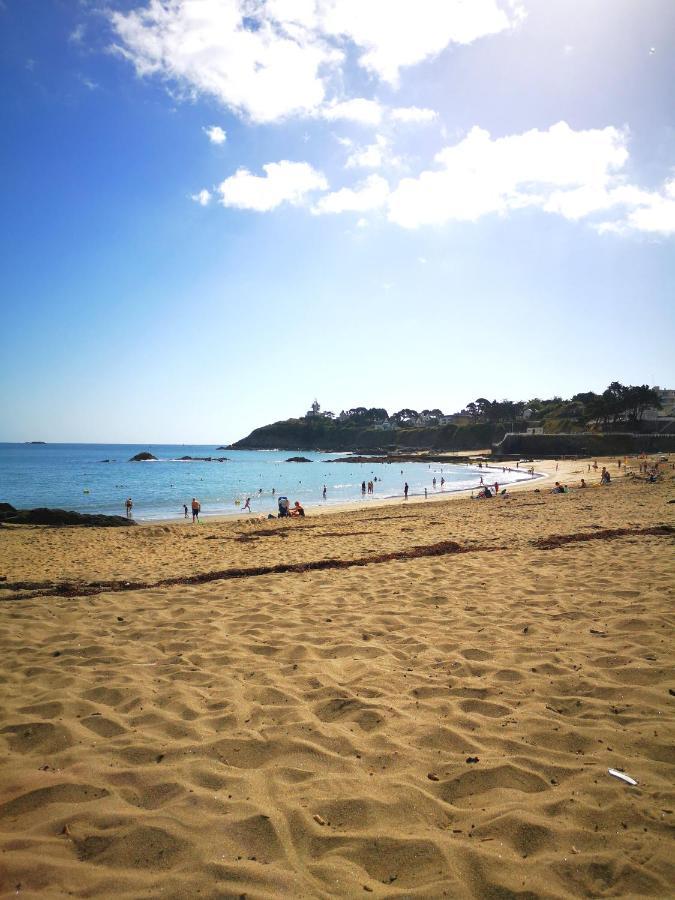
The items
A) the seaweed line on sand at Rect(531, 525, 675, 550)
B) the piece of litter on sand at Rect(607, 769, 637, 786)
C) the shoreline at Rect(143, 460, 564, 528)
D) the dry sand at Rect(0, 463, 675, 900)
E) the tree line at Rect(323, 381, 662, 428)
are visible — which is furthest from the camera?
the tree line at Rect(323, 381, 662, 428)

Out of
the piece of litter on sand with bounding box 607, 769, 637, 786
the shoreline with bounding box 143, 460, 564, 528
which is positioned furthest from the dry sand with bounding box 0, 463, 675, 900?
the shoreline with bounding box 143, 460, 564, 528


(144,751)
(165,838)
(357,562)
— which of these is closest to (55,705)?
(144,751)

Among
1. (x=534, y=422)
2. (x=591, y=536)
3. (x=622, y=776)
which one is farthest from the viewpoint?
(x=534, y=422)

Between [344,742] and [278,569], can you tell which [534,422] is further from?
[344,742]

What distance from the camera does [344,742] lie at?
3.56 metres

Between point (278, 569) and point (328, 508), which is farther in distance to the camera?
point (328, 508)

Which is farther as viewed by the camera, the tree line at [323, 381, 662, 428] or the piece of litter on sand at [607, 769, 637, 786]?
the tree line at [323, 381, 662, 428]

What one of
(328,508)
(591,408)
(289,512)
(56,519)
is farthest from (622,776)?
(591,408)

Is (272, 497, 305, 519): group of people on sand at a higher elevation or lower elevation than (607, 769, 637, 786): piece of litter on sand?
lower

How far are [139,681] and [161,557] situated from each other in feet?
31.8

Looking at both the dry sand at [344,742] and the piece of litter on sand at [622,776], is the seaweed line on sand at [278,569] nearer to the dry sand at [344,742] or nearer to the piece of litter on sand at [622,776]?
the dry sand at [344,742]

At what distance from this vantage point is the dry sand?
2.49 m

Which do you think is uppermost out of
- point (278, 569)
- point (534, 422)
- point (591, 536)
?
point (534, 422)

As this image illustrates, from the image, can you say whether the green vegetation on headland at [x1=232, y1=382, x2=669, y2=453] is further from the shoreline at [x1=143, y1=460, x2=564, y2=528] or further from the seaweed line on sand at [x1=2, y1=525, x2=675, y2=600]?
the seaweed line on sand at [x1=2, y1=525, x2=675, y2=600]
